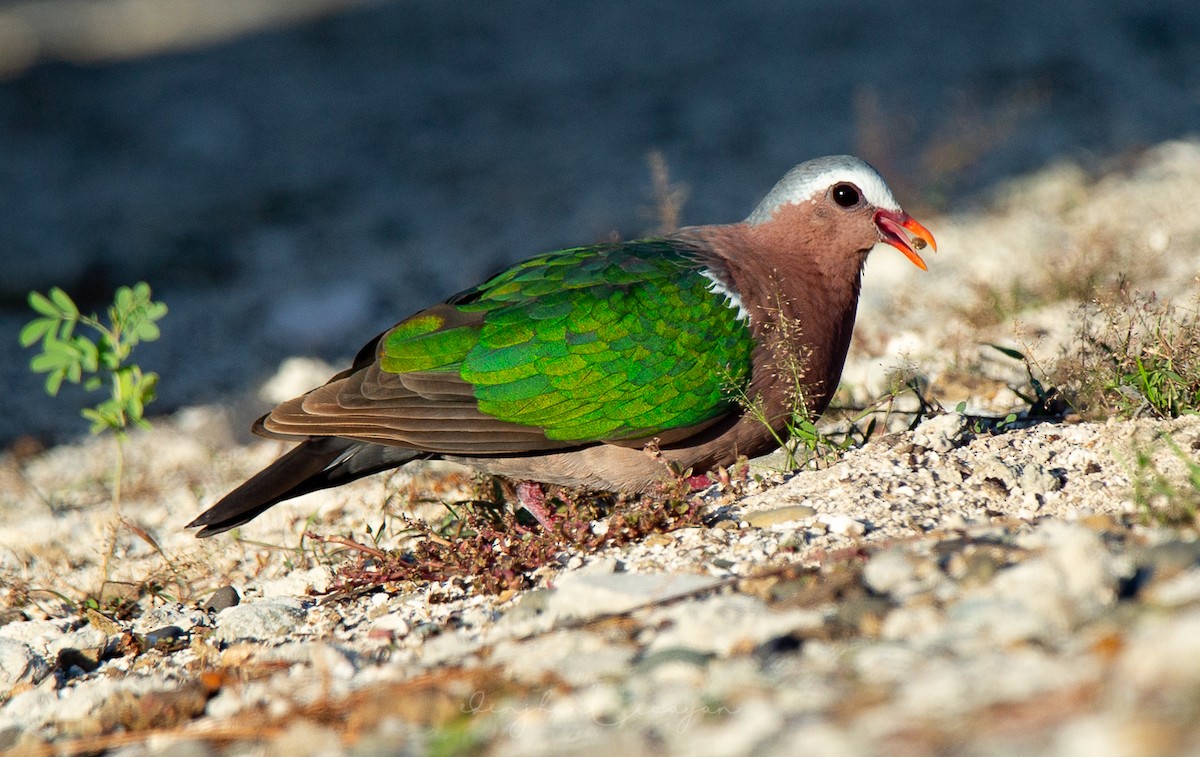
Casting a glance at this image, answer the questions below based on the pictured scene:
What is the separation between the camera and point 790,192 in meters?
4.45

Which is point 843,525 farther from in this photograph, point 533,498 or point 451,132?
point 451,132

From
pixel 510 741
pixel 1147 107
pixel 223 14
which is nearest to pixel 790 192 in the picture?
pixel 510 741

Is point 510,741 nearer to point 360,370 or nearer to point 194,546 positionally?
point 360,370

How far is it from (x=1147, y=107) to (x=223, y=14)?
1137 centimetres

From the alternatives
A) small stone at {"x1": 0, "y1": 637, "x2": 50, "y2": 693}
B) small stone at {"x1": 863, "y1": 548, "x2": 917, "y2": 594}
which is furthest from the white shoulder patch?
small stone at {"x1": 0, "y1": 637, "x2": 50, "y2": 693}

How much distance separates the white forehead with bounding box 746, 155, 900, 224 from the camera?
14.4 feet

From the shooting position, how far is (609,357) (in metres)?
4.03

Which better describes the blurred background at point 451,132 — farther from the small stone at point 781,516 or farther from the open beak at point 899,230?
the small stone at point 781,516

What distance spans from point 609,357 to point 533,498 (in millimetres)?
564

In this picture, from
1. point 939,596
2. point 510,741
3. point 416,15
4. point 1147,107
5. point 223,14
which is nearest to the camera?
point 510,741

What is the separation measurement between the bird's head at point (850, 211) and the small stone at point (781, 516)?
115 cm

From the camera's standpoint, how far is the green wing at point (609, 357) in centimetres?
402

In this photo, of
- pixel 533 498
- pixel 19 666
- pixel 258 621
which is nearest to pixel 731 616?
pixel 533 498

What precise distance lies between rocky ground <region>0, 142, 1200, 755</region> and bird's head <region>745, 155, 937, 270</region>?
67cm
